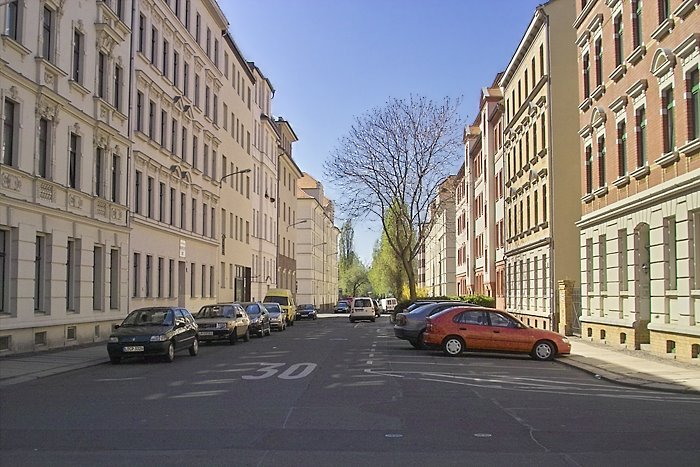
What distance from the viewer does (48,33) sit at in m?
24.1

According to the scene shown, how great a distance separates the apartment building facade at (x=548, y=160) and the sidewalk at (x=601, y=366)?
39.2 feet

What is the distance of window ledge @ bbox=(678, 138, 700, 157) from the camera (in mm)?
18941

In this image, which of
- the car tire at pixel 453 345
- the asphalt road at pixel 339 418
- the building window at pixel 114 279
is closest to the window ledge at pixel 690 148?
the asphalt road at pixel 339 418

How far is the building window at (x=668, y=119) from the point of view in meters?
21.2

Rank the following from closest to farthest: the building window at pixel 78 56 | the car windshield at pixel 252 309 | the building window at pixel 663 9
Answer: the building window at pixel 663 9 → the building window at pixel 78 56 → the car windshield at pixel 252 309

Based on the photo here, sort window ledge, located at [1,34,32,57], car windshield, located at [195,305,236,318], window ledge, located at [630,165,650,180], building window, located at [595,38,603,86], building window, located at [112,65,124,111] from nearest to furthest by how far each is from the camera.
→ window ledge, located at [1,34,32,57]
window ledge, located at [630,165,650,180]
building window, located at [595,38,603,86]
car windshield, located at [195,305,236,318]
building window, located at [112,65,124,111]

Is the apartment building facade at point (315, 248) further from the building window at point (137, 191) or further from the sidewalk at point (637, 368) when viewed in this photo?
the sidewalk at point (637, 368)

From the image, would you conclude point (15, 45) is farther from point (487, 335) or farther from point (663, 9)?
point (663, 9)

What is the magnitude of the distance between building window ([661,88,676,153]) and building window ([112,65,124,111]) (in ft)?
65.1

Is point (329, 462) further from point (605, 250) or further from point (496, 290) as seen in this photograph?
point (496, 290)

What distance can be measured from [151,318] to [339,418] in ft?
37.8

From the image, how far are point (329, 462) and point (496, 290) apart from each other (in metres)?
49.5

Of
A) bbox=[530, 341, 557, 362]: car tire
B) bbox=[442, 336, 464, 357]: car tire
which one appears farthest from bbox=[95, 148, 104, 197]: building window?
bbox=[530, 341, 557, 362]: car tire

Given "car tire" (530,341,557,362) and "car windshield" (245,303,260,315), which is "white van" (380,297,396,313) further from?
"car tire" (530,341,557,362)
